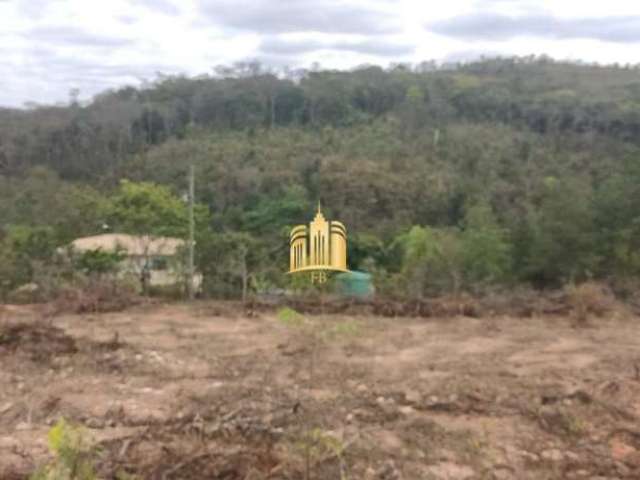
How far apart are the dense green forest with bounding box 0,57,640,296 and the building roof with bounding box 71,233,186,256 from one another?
0.24 m

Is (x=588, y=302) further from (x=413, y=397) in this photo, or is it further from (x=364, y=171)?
(x=364, y=171)

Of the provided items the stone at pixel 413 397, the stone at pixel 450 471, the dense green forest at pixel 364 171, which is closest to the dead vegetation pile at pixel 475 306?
the dense green forest at pixel 364 171

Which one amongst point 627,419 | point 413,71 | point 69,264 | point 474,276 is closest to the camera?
point 627,419

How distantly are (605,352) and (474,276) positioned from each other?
691cm

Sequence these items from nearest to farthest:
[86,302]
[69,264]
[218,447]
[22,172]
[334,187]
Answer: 1. [218,447]
2. [86,302]
3. [69,264]
4. [334,187]
5. [22,172]

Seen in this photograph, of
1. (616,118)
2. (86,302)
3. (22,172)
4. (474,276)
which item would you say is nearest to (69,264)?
(86,302)

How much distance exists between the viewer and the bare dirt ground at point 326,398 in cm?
380

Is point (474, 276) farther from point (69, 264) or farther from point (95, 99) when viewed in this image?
point (95, 99)

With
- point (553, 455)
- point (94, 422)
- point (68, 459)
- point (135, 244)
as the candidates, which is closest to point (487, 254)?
point (135, 244)

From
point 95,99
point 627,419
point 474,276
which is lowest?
point 474,276

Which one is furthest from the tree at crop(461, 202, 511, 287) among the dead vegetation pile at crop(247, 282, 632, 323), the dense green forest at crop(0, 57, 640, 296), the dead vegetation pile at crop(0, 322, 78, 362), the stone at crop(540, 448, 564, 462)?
the stone at crop(540, 448, 564, 462)

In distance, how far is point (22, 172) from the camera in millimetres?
28266

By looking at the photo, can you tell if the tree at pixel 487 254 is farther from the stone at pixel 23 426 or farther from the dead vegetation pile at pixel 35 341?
the stone at pixel 23 426

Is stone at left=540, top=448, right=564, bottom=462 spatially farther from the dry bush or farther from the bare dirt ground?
the dry bush
